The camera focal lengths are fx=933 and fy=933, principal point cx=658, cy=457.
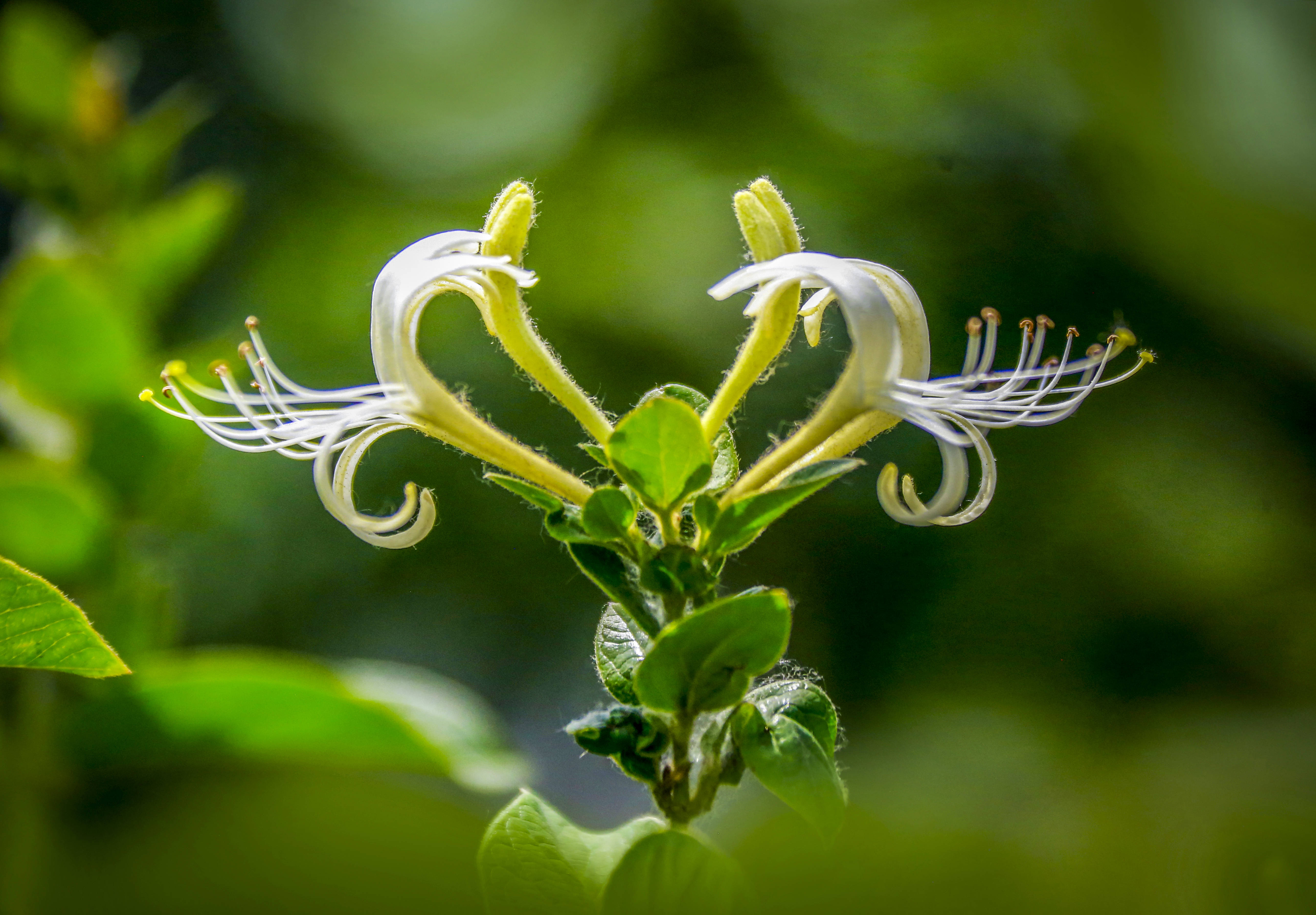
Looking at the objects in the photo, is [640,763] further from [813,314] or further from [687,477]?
[813,314]

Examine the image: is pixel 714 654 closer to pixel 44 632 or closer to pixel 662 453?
pixel 662 453

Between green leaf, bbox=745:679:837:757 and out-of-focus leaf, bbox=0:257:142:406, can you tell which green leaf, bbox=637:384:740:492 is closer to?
green leaf, bbox=745:679:837:757

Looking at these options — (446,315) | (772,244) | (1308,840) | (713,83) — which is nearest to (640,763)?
(772,244)

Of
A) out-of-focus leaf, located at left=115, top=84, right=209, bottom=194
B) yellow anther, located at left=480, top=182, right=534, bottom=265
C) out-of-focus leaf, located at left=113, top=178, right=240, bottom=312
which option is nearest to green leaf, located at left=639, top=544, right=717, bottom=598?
yellow anther, located at left=480, top=182, right=534, bottom=265

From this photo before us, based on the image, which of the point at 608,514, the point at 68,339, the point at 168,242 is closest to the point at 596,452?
the point at 608,514

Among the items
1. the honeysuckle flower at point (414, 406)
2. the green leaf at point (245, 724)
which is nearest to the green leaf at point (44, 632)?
the honeysuckle flower at point (414, 406)

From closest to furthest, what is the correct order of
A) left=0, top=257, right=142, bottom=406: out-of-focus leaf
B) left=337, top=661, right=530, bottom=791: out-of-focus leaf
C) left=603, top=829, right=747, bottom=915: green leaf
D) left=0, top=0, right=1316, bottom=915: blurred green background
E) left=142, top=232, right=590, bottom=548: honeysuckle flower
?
left=603, top=829, right=747, bottom=915: green leaf, left=142, top=232, right=590, bottom=548: honeysuckle flower, left=337, top=661, right=530, bottom=791: out-of-focus leaf, left=0, top=257, right=142, bottom=406: out-of-focus leaf, left=0, top=0, right=1316, bottom=915: blurred green background
